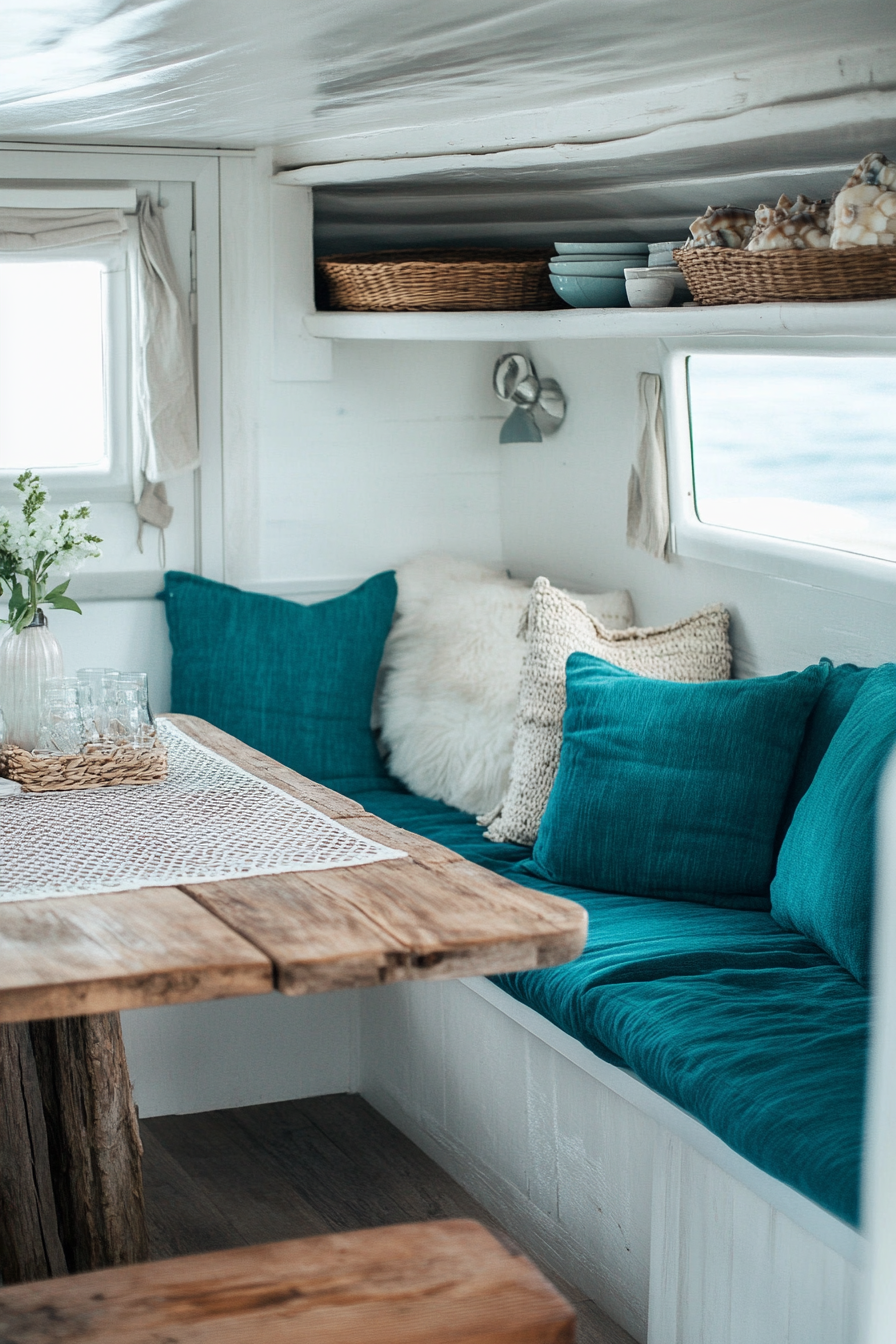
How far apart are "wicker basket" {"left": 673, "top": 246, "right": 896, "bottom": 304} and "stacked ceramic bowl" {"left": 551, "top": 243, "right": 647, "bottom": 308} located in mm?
306

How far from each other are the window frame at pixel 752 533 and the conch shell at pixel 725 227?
288mm

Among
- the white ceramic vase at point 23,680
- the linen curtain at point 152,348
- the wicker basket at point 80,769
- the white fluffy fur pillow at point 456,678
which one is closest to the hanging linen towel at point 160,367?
the linen curtain at point 152,348

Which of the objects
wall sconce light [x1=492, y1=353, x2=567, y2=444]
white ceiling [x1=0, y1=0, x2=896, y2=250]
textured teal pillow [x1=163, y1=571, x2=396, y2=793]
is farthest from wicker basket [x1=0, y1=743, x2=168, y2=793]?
wall sconce light [x1=492, y1=353, x2=567, y2=444]

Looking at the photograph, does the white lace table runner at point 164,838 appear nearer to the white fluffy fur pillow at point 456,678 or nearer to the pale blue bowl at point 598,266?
the white fluffy fur pillow at point 456,678

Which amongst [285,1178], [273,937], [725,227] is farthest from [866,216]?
[285,1178]

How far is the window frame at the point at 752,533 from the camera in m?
2.77

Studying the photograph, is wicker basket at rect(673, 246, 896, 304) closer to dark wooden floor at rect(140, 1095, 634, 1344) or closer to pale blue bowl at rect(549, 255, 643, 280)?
pale blue bowl at rect(549, 255, 643, 280)

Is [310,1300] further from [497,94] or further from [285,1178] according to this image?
[497,94]

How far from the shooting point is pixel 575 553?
3.79m

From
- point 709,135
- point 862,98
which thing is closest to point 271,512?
point 709,135

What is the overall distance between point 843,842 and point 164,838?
3.44 feet

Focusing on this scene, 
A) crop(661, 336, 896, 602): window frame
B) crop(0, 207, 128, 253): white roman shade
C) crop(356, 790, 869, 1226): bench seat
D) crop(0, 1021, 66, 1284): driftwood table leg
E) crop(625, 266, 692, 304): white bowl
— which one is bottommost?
crop(0, 1021, 66, 1284): driftwood table leg

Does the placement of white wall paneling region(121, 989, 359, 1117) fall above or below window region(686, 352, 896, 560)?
below

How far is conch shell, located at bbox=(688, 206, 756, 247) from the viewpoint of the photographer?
105 inches
